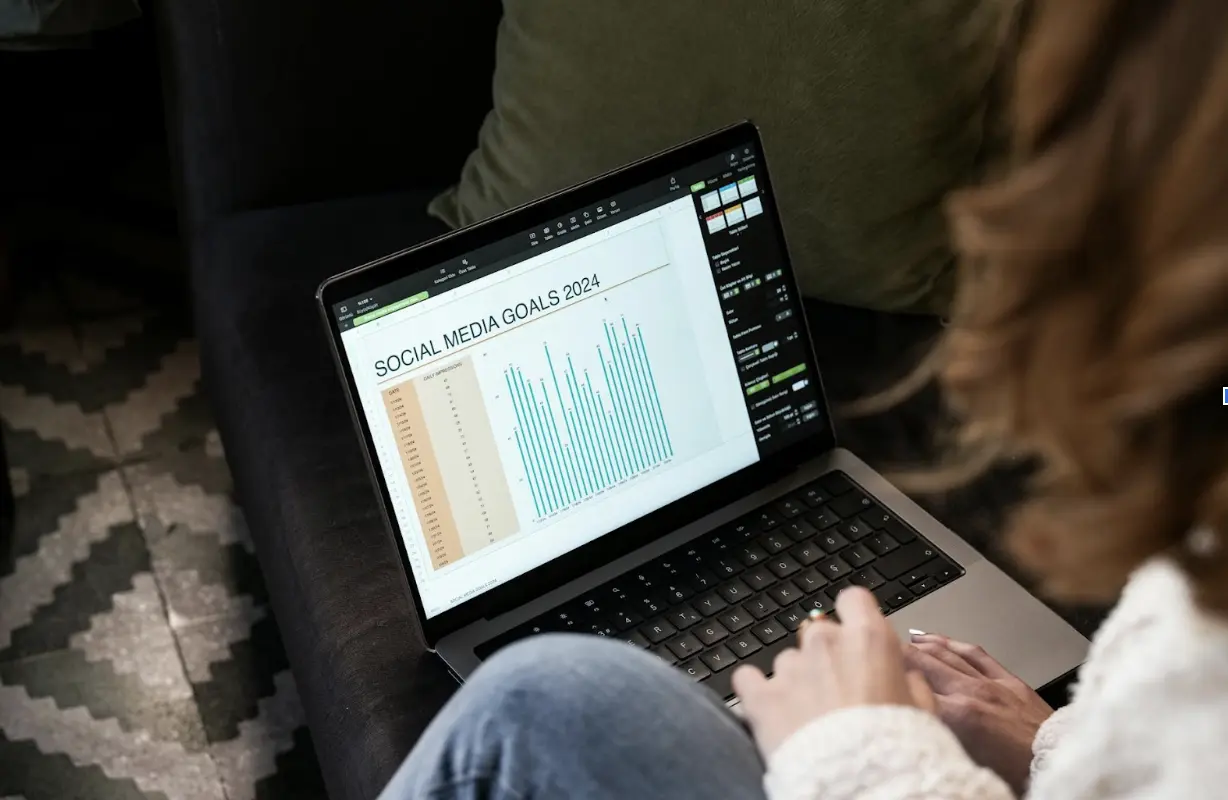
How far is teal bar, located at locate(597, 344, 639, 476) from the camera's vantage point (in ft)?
2.83

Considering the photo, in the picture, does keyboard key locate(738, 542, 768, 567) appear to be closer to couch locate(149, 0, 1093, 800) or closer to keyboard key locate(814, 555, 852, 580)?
keyboard key locate(814, 555, 852, 580)

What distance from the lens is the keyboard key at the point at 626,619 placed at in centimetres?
84

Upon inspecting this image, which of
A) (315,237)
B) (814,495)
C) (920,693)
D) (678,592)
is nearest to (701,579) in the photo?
(678,592)

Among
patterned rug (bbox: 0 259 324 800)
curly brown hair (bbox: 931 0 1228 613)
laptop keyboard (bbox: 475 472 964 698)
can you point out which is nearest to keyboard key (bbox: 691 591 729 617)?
laptop keyboard (bbox: 475 472 964 698)

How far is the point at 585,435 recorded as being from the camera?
856 mm

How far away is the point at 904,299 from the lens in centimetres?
112

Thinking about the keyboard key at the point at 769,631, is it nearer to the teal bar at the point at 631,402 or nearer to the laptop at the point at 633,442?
the laptop at the point at 633,442

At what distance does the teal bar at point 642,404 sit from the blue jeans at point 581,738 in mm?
219

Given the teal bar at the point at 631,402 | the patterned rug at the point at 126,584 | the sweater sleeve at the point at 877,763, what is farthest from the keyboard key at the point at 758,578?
the patterned rug at the point at 126,584

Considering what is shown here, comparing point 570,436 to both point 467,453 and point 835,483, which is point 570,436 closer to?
point 467,453

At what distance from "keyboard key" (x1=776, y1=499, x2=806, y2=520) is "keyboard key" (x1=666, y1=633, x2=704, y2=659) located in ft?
0.43

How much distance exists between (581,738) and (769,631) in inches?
8.8

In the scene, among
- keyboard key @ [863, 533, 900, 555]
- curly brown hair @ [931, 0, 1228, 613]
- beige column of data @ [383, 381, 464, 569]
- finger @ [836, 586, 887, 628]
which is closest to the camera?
curly brown hair @ [931, 0, 1228, 613]

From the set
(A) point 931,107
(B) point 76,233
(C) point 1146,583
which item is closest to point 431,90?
(A) point 931,107
